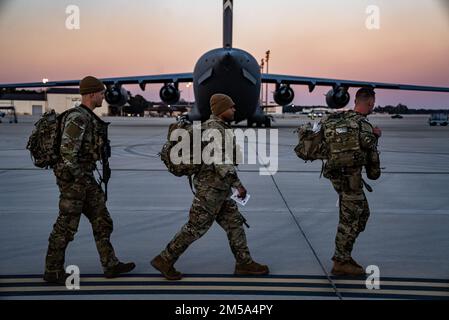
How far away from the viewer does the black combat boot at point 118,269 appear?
4562 millimetres

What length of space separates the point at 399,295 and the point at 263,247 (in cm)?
178

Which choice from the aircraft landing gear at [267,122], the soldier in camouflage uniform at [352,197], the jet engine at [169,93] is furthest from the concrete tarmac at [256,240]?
the jet engine at [169,93]

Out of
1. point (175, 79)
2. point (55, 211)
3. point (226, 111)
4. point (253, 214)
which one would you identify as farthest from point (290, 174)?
point (175, 79)

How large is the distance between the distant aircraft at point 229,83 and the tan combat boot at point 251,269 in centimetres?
1682

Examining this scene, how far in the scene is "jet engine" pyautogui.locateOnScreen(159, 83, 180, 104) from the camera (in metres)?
33.2

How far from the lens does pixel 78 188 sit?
4.41 metres

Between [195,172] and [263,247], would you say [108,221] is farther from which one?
[263,247]

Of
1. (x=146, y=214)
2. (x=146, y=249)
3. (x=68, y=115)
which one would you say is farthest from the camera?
(x=146, y=214)

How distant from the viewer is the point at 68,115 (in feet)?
14.8

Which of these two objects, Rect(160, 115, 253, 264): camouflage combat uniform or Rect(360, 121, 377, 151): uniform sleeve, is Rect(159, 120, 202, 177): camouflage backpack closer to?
Rect(160, 115, 253, 264): camouflage combat uniform

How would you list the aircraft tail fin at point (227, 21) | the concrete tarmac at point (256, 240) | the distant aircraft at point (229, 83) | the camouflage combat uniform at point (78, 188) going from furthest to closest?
the aircraft tail fin at point (227, 21)
the distant aircraft at point (229, 83)
the camouflage combat uniform at point (78, 188)
the concrete tarmac at point (256, 240)

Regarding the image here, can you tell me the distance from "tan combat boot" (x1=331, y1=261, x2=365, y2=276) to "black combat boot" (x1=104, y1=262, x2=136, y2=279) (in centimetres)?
194

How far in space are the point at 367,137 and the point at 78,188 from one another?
8.85 feet

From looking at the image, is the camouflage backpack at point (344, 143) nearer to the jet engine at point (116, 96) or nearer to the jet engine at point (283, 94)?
the jet engine at point (283, 94)
